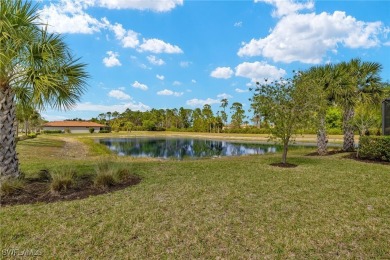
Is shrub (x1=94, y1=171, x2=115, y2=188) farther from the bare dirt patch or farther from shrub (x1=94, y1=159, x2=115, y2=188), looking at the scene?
the bare dirt patch

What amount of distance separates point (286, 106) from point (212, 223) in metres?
7.88

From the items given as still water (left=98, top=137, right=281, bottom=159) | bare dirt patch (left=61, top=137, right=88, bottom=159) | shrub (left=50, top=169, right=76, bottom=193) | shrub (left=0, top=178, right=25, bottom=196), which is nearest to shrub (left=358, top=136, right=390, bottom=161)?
still water (left=98, top=137, right=281, bottom=159)

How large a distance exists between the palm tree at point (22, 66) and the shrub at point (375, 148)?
13848 mm

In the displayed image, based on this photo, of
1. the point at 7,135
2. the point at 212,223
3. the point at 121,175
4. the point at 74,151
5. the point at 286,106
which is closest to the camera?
the point at 212,223

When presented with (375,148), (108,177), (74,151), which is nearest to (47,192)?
(108,177)

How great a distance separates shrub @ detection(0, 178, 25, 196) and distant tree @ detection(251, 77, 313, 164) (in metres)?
9.25

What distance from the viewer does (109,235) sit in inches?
159

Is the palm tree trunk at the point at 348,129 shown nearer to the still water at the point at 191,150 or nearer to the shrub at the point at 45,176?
the still water at the point at 191,150

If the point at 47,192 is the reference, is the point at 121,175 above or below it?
above

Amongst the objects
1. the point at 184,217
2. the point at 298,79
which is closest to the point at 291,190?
the point at 184,217

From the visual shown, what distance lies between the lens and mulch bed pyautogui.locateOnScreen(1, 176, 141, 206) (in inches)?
226

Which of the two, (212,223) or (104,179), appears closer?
(212,223)

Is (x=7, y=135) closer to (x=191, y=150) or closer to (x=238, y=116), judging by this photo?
(x=191, y=150)

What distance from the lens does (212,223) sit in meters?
4.52
